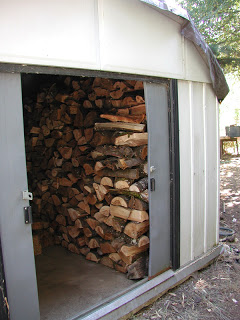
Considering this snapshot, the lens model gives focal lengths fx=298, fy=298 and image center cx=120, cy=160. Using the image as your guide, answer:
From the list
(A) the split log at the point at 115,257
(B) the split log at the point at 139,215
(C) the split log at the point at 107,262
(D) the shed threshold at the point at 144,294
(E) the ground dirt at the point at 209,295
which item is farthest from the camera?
(C) the split log at the point at 107,262

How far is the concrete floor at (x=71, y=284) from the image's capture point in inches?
105

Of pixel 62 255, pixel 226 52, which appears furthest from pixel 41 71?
pixel 226 52

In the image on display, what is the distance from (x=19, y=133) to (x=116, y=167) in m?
1.52

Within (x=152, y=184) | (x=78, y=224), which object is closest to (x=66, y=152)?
(x=78, y=224)

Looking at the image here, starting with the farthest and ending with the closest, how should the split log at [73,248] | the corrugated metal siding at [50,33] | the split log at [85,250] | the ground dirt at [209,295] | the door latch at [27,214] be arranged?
1. the split log at [73,248]
2. the split log at [85,250]
3. the ground dirt at [209,295]
4. the door latch at [27,214]
5. the corrugated metal siding at [50,33]

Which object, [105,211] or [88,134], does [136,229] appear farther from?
[88,134]

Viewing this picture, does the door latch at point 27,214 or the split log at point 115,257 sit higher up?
the door latch at point 27,214

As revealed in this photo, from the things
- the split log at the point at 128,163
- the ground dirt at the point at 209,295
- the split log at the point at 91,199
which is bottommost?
the ground dirt at the point at 209,295

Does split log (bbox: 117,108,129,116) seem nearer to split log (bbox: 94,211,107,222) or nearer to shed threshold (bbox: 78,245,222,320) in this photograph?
split log (bbox: 94,211,107,222)

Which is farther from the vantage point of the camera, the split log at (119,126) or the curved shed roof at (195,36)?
the split log at (119,126)

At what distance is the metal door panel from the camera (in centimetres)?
178

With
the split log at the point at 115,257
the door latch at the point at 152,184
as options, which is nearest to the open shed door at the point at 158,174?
the door latch at the point at 152,184

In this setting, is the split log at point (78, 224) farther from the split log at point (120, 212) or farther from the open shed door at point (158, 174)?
the open shed door at point (158, 174)

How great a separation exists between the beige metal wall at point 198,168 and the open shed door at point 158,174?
0.21 meters
